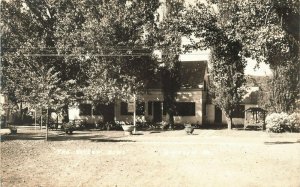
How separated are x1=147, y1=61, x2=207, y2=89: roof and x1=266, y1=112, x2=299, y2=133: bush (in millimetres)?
11790

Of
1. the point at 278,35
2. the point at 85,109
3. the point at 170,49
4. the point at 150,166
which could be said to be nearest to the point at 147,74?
the point at 170,49

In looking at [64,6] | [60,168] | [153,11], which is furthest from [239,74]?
[60,168]

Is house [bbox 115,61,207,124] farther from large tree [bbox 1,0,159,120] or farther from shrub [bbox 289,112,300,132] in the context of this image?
shrub [bbox 289,112,300,132]

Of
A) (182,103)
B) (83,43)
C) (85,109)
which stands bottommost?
(85,109)

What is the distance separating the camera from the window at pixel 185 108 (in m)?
40.1

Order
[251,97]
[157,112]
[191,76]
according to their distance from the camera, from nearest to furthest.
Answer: [157,112], [191,76], [251,97]

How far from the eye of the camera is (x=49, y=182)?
11.5 m

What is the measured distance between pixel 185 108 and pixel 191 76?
3780mm

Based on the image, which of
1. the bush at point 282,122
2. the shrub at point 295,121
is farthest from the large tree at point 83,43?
the shrub at point 295,121

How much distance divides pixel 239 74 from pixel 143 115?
11.9m

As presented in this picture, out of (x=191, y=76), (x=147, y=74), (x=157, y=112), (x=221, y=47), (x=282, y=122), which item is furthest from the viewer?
(x=191, y=76)

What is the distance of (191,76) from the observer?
41.5 metres

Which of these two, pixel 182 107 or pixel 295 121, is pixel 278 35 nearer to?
pixel 295 121

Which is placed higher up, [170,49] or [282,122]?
[170,49]
